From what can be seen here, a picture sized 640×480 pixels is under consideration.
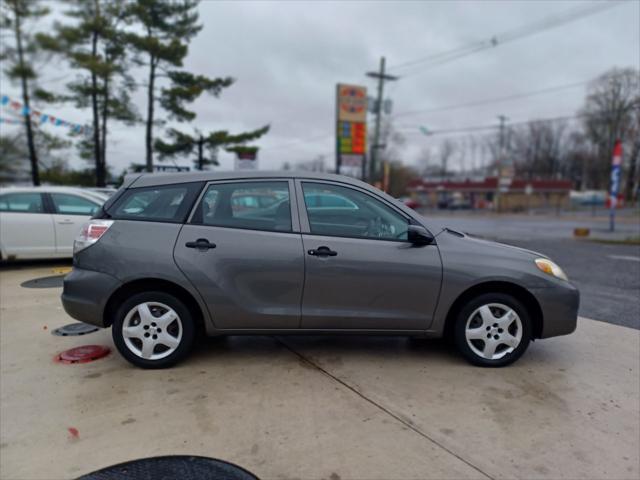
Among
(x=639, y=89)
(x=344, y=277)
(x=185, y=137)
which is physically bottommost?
(x=344, y=277)

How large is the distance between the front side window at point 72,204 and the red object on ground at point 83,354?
4586 millimetres

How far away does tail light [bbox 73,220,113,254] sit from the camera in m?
3.58

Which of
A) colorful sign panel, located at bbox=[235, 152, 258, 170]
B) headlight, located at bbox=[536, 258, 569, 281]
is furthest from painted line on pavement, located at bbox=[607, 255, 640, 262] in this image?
colorful sign panel, located at bbox=[235, 152, 258, 170]

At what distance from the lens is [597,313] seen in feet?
18.0

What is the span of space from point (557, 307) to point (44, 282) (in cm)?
694

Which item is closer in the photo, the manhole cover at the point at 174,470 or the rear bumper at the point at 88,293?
the manhole cover at the point at 174,470

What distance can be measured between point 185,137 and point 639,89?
4533 centimetres

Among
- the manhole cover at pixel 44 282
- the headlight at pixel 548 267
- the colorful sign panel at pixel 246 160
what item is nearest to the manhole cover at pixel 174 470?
the headlight at pixel 548 267

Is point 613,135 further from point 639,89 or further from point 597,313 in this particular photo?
point 597,313

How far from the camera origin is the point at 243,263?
3.49m

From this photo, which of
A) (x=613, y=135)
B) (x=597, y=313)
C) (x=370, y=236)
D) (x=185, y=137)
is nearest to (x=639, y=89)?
(x=613, y=135)

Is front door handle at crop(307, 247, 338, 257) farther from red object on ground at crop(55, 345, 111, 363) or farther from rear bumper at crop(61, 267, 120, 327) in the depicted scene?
red object on ground at crop(55, 345, 111, 363)

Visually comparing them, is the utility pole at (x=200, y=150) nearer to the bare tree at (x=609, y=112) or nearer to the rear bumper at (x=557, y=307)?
the rear bumper at (x=557, y=307)

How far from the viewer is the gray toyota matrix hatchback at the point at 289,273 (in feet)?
11.5
